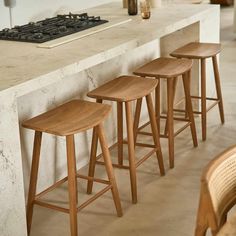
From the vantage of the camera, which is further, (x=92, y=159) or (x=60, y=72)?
(x=92, y=159)

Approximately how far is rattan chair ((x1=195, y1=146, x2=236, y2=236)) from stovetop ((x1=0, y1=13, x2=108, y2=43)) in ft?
5.47

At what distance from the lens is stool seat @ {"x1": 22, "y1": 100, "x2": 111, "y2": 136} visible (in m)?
2.68

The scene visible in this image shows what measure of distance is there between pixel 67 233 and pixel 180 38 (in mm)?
2119

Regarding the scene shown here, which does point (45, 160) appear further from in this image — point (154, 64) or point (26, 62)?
point (154, 64)

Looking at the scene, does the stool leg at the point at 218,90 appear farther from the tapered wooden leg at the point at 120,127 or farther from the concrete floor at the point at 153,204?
the tapered wooden leg at the point at 120,127

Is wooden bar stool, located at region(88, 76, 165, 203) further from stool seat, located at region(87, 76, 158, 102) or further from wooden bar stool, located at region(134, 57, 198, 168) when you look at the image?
wooden bar stool, located at region(134, 57, 198, 168)

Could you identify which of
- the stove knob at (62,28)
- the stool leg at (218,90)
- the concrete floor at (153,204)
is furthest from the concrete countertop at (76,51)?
the concrete floor at (153,204)

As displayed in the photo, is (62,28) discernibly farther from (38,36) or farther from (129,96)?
(129,96)

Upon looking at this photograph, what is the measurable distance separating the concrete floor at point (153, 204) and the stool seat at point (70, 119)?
619 millimetres

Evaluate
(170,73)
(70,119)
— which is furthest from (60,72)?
(170,73)

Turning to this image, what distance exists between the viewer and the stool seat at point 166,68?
364 cm

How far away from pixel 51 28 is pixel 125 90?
0.58 m

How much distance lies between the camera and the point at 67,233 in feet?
9.80

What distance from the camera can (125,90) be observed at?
326 cm
